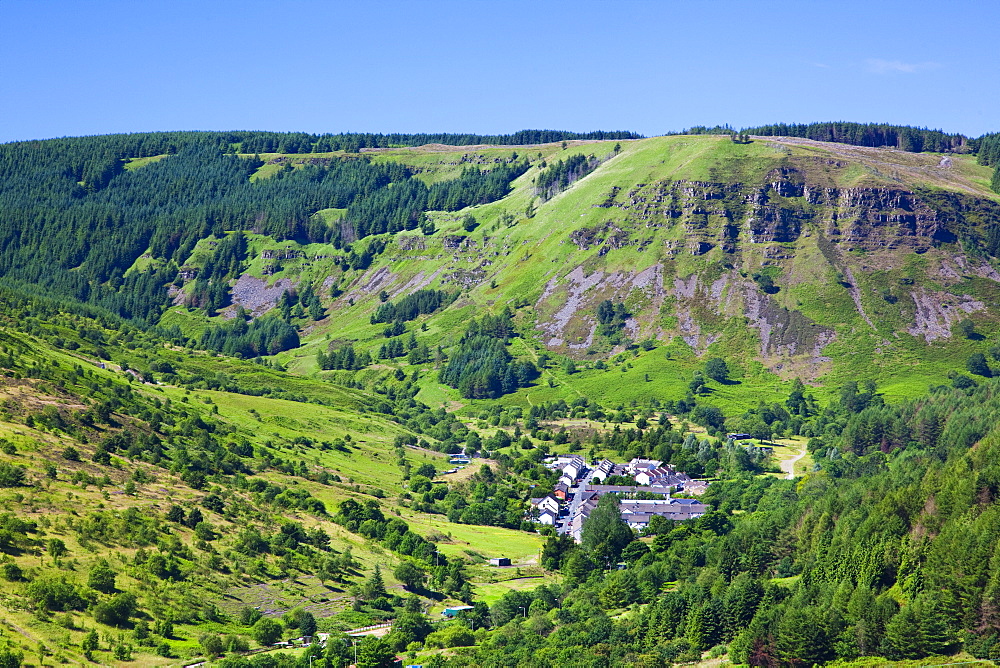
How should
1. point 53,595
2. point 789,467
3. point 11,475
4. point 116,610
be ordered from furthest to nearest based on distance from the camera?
point 789,467
point 11,475
point 116,610
point 53,595

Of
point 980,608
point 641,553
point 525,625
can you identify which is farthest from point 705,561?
point 980,608

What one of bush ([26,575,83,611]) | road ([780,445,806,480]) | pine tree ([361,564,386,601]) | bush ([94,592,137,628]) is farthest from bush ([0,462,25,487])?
road ([780,445,806,480])

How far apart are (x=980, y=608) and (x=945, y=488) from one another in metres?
22.5

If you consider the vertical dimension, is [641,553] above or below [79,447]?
below

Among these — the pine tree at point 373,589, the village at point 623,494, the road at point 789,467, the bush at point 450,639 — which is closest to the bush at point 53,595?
the pine tree at point 373,589

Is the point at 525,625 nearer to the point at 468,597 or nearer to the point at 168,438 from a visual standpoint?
the point at 468,597

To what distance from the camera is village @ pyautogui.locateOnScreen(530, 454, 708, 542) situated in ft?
513

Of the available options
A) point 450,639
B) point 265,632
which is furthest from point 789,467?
point 265,632

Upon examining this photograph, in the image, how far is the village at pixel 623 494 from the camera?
156500 millimetres

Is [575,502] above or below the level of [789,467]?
below

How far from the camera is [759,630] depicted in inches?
3696

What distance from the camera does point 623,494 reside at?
170 m

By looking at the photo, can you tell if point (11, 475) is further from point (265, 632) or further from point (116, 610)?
point (265, 632)

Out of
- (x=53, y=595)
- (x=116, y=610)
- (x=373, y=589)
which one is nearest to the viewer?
(x=53, y=595)
